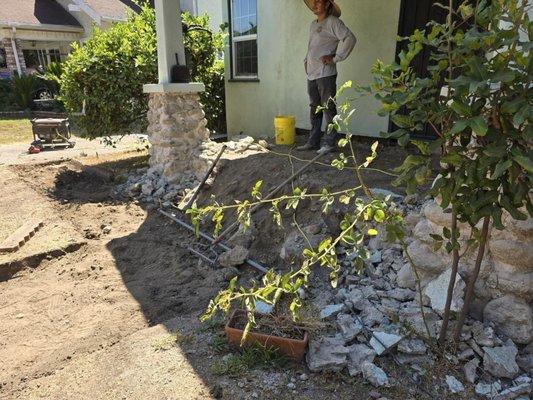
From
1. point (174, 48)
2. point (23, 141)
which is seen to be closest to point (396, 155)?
point (174, 48)

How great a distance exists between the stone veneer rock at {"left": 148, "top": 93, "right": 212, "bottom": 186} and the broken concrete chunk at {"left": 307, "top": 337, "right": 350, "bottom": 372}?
385cm

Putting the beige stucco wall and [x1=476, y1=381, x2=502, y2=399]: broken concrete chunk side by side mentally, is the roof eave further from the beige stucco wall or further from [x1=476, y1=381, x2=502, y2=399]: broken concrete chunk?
[x1=476, y1=381, x2=502, y2=399]: broken concrete chunk

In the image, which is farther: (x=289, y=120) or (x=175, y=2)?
(x=289, y=120)

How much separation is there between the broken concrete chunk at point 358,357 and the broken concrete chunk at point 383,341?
0.11ft

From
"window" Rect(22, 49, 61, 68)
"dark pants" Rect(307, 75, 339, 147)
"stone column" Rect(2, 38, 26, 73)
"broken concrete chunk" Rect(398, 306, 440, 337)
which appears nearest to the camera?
"broken concrete chunk" Rect(398, 306, 440, 337)

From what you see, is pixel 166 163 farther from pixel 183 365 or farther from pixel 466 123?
pixel 466 123

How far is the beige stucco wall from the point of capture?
5.56 meters

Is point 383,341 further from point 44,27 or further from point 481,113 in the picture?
point 44,27

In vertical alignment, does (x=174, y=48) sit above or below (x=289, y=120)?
above

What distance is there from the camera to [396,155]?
4.99 meters

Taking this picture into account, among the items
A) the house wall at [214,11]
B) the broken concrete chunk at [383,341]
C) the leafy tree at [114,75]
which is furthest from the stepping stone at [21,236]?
the house wall at [214,11]

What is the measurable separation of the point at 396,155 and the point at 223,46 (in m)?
4.46

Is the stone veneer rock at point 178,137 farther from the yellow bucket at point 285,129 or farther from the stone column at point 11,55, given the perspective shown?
the stone column at point 11,55

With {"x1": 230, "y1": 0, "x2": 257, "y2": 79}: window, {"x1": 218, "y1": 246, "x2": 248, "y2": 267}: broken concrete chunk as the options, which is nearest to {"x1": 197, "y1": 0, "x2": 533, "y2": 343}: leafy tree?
{"x1": 218, "y1": 246, "x2": 248, "y2": 267}: broken concrete chunk
